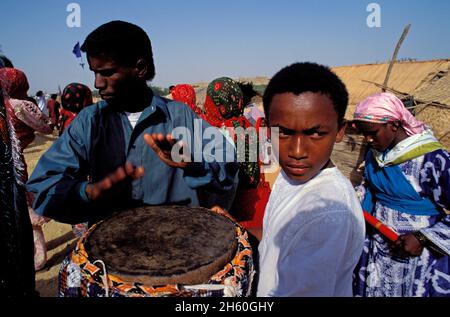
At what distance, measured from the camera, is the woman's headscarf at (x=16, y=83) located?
3.59 meters

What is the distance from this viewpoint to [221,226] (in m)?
1.71

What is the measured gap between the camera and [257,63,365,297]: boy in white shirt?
109 cm

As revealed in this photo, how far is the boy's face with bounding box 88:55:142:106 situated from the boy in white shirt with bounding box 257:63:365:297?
3.57 feet

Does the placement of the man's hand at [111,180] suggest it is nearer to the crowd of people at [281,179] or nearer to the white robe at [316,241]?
the crowd of people at [281,179]

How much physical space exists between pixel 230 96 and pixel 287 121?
9.76 feet

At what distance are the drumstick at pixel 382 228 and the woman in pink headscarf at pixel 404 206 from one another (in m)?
0.05

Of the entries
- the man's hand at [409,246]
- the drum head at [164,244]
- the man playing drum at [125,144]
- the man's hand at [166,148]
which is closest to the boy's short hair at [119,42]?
the man playing drum at [125,144]

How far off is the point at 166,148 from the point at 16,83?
10.4ft

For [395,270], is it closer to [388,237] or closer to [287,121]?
[388,237]

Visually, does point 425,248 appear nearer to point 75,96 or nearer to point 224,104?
point 224,104

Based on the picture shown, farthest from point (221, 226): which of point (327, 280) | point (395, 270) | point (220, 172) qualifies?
point (395, 270)

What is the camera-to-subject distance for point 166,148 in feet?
5.76

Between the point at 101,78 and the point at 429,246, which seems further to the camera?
the point at 429,246

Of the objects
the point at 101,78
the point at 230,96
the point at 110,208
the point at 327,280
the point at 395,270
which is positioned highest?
the point at 101,78
